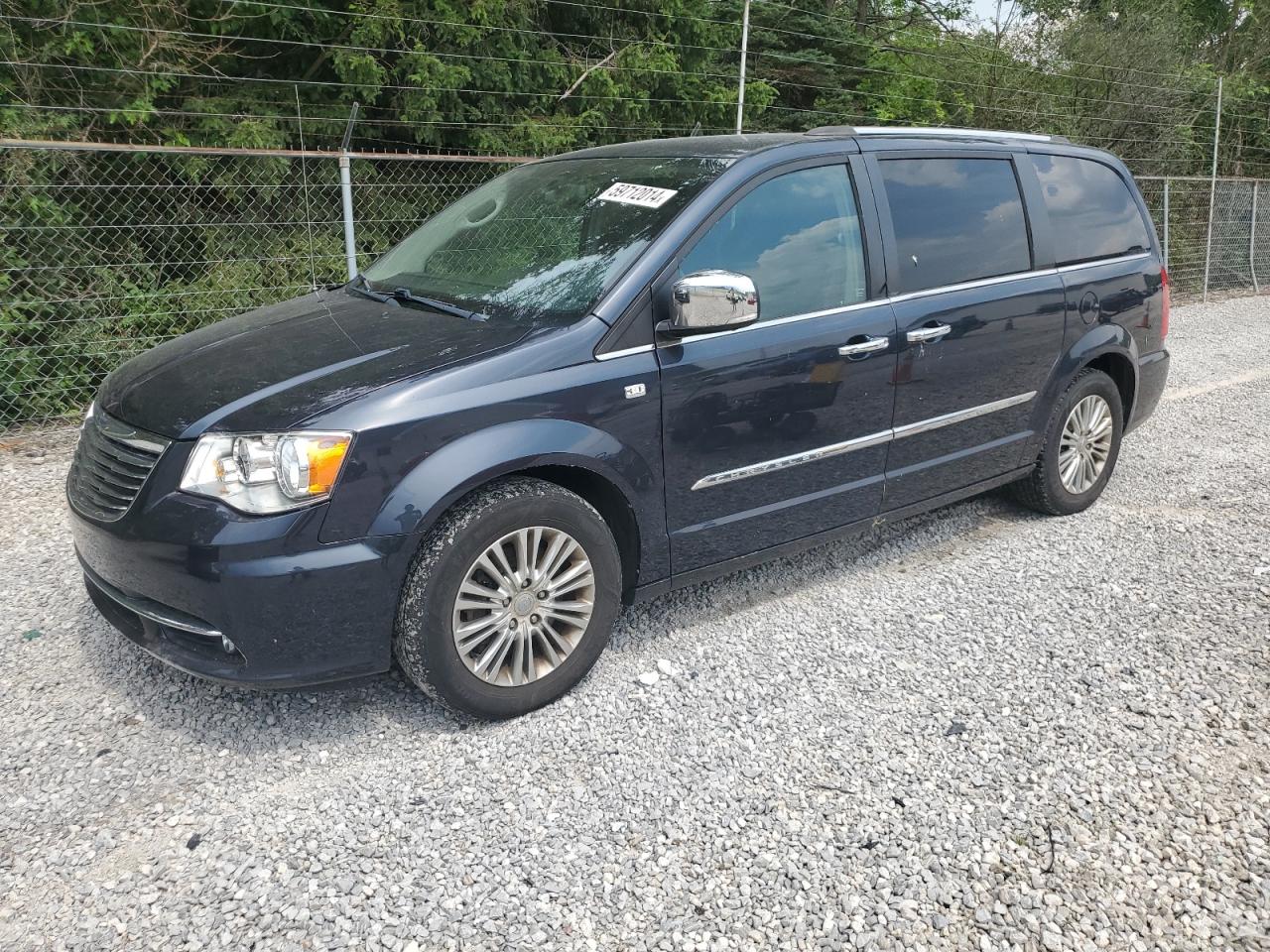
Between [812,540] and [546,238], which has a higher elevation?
[546,238]

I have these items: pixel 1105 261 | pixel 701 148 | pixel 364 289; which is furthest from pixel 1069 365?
pixel 364 289

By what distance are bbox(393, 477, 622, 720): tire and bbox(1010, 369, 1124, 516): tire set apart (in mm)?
2604

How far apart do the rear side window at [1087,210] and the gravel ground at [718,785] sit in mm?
1656

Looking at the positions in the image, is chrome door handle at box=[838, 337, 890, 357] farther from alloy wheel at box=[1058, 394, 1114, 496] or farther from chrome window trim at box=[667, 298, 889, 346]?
alloy wheel at box=[1058, 394, 1114, 496]

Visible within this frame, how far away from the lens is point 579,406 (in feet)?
10.4

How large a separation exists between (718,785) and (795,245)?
2.03 m

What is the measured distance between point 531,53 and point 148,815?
28.9 feet

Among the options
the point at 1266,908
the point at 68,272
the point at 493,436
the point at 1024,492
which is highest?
the point at 68,272

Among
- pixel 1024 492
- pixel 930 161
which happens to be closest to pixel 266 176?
pixel 930 161

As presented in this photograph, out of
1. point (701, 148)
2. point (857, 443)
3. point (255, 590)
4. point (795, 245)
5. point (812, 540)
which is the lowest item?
point (812, 540)

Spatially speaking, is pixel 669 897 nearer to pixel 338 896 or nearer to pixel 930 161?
pixel 338 896

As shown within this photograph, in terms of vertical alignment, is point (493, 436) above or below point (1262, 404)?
above

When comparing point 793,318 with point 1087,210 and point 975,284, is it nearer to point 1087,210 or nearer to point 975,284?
point 975,284

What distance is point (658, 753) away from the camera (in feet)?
10.1
